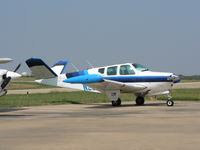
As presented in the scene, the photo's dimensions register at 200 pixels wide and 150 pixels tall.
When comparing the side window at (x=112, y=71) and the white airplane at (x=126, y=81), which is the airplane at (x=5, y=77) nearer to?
the white airplane at (x=126, y=81)

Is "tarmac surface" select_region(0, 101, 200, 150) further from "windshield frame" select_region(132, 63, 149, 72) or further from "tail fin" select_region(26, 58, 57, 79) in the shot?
"tail fin" select_region(26, 58, 57, 79)

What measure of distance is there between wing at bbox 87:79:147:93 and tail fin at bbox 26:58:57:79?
3.58 m

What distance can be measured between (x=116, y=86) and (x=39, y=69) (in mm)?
5318

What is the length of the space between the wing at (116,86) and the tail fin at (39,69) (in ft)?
11.7

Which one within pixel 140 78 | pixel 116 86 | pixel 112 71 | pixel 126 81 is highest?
pixel 112 71

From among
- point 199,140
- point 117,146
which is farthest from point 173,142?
point 117,146

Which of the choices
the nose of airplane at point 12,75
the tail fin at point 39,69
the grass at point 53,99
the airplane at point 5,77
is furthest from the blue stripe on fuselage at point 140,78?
the airplane at point 5,77

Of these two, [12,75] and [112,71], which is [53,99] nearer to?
[112,71]

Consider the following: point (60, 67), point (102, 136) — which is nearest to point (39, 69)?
point (60, 67)

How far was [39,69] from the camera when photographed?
82.4 ft

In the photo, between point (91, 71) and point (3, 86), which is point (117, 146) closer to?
point (3, 86)

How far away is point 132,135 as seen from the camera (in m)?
9.87

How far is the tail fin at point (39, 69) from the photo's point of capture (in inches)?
976

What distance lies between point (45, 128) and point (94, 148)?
12.6 ft
